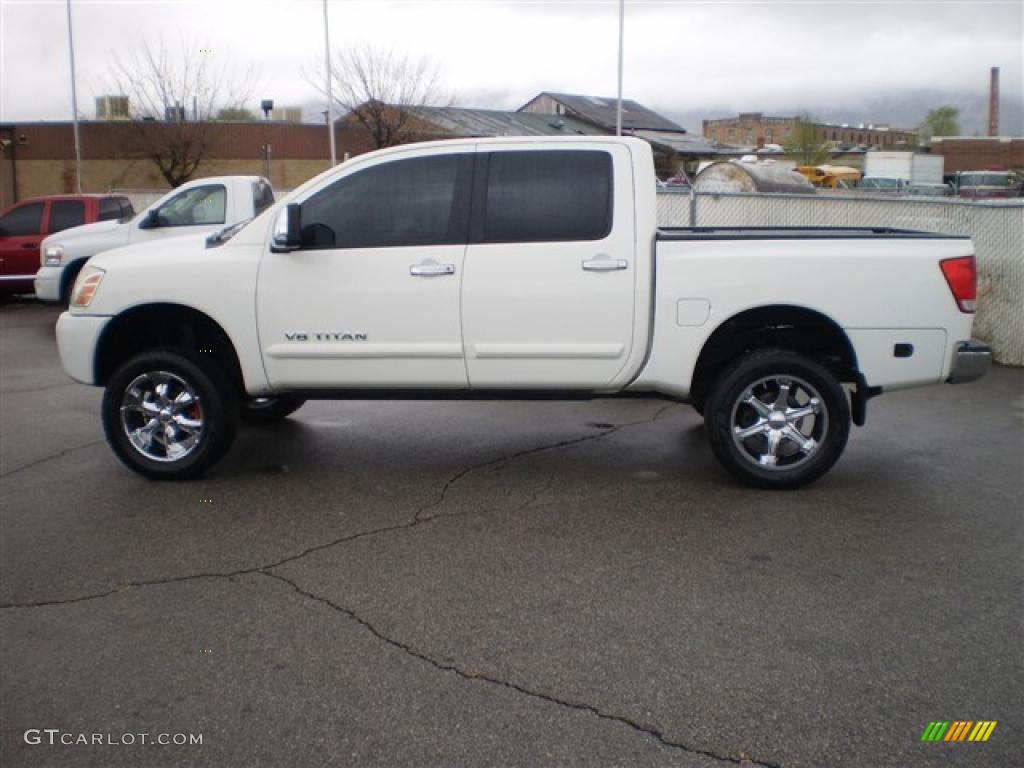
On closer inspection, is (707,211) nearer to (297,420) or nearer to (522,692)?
(297,420)

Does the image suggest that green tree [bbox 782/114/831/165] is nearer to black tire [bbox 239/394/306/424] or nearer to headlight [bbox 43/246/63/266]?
headlight [bbox 43/246/63/266]

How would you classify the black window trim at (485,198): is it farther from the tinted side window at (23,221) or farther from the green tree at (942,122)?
the green tree at (942,122)

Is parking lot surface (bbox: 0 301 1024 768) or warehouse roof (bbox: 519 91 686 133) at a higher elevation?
warehouse roof (bbox: 519 91 686 133)

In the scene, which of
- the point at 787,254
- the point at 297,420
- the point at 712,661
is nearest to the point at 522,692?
the point at 712,661

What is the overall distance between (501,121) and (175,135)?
18588 mm

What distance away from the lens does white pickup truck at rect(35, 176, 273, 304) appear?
14.0 metres

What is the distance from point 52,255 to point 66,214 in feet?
9.06

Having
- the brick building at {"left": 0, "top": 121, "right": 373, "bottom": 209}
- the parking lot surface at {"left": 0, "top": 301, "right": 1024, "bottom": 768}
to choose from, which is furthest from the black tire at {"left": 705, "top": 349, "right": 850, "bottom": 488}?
the brick building at {"left": 0, "top": 121, "right": 373, "bottom": 209}

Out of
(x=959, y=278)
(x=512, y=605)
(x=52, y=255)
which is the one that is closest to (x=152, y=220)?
(x=52, y=255)

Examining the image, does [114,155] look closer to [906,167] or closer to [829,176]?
[829,176]

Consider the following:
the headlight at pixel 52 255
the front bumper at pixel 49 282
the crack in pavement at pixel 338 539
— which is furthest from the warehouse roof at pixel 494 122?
the crack in pavement at pixel 338 539

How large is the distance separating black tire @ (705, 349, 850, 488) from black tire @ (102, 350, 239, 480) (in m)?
3.09

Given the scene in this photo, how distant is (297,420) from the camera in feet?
28.9

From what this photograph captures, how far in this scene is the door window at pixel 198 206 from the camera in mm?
14031
